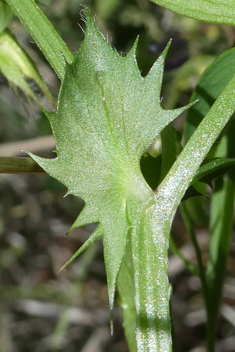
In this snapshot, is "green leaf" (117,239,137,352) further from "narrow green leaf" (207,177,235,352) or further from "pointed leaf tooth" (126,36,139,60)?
"pointed leaf tooth" (126,36,139,60)

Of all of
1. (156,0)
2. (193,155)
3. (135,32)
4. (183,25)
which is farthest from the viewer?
(183,25)

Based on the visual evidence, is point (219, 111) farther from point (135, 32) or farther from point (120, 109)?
point (135, 32)

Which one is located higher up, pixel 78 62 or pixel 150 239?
pixel 78 62

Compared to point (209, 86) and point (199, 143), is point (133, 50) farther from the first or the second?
point (209, 86)

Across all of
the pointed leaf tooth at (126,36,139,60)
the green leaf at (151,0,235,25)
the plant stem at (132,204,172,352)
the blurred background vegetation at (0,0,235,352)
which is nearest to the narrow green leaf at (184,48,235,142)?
the green leaf at (151,0,235,25)

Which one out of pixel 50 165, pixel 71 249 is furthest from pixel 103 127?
pixel 71 249

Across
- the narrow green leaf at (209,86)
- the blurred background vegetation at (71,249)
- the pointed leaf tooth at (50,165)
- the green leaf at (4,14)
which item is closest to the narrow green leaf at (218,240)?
the narrow green leaf at (209,86)

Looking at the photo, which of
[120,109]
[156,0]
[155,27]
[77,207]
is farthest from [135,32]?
[120,109]
